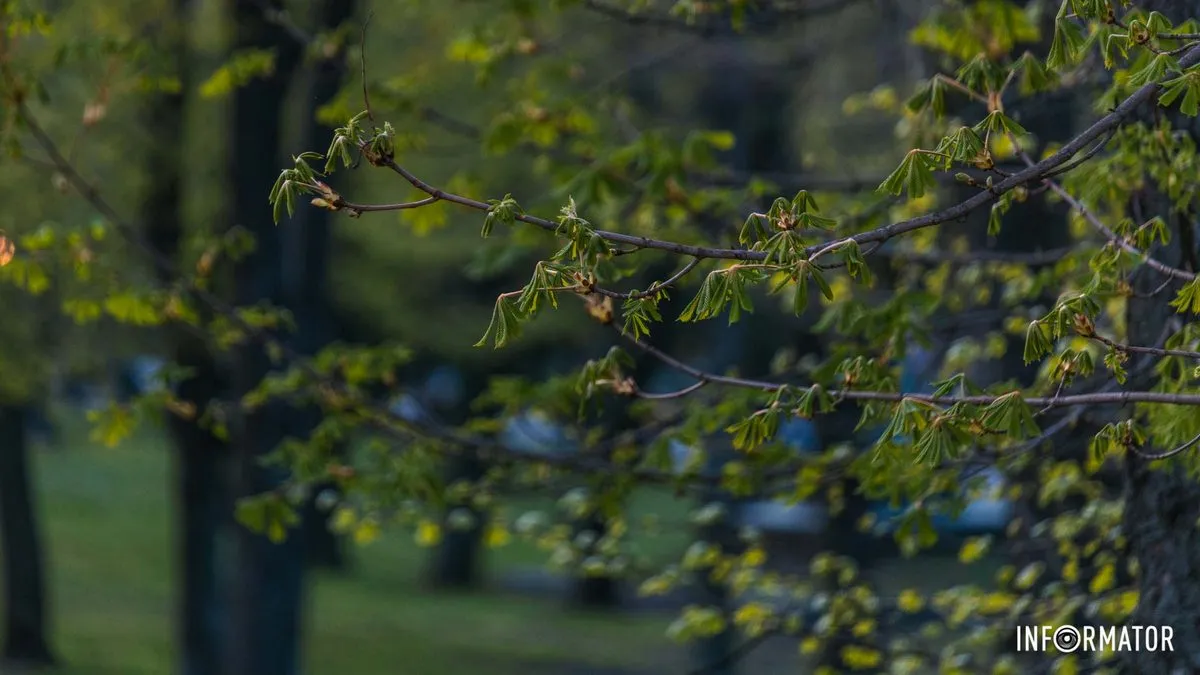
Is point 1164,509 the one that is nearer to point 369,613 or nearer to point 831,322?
point 831,322

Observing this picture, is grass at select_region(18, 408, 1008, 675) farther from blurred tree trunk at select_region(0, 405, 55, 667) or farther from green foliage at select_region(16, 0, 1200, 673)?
green foliage at select_region(16, 0, 1200, 673)

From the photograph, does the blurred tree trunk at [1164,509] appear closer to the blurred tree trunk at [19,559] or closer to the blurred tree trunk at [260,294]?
the blurred tree trunk at [260,294]

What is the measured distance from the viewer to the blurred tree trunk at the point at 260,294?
11.2m

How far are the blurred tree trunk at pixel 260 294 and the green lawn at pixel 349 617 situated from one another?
739 cm

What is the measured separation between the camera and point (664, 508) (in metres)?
35.8

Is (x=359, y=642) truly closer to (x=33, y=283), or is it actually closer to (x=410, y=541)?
(x=410, y=541)

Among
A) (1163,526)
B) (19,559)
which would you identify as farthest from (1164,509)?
(19,559)

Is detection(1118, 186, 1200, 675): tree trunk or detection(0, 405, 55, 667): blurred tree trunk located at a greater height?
detection(0, 405, 55, 667): blurred tree trunk

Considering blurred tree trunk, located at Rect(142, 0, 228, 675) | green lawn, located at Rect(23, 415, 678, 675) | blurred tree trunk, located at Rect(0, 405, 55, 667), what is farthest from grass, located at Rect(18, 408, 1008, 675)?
blurred tree trunk, located at Rect(142, 0, 228, 675)

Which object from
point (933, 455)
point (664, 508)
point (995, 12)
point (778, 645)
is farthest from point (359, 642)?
point (933, 455)

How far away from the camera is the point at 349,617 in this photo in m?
23.1

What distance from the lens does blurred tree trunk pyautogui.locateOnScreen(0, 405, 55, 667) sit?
17.8 metres

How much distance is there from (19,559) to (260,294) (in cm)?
864

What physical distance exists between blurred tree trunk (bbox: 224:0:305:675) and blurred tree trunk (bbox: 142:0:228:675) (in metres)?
2.15
